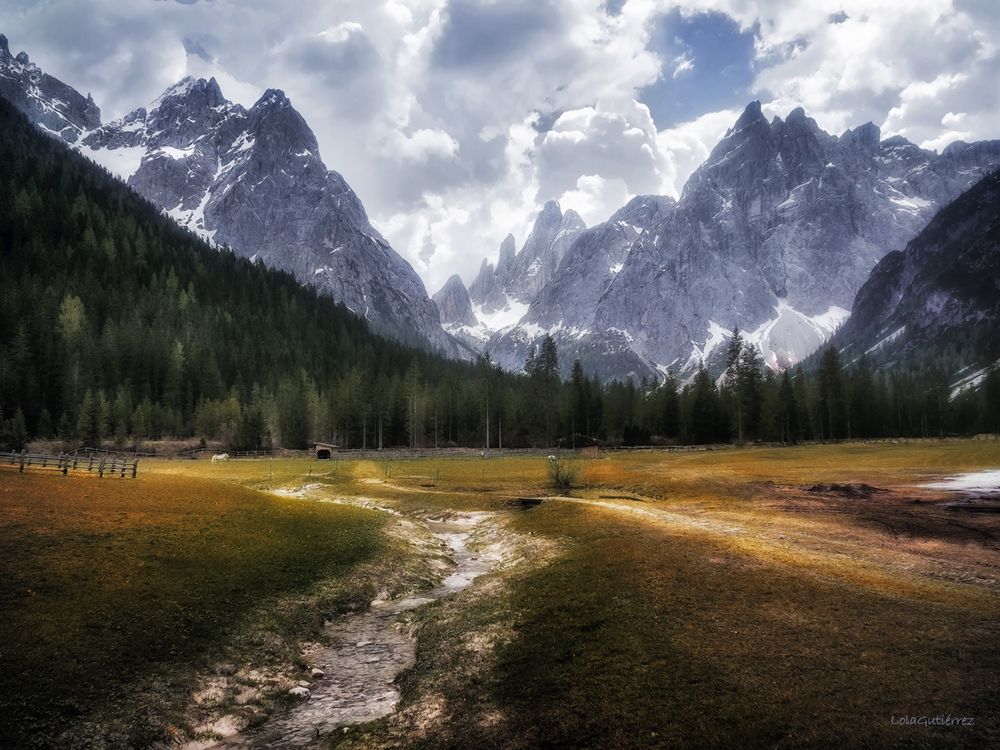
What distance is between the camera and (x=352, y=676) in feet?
61.4

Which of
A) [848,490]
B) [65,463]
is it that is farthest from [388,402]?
[848,490]

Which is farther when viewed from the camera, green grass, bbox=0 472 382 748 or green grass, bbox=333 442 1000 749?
green grass, bbox=0 472 382 748

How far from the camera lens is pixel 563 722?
42.9 ft

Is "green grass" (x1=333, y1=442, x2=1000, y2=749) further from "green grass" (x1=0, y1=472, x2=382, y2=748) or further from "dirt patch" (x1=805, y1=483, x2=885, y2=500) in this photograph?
"dirt patch" (x1=805, y1=483, x2=885, y2=500)

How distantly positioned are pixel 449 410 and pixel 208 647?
136350mm

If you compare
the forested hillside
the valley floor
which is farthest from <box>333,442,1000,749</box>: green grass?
the forested hillside

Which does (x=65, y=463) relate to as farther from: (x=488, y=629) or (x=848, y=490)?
(x=848, y=490)

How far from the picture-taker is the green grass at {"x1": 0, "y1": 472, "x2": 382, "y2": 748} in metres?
14.2

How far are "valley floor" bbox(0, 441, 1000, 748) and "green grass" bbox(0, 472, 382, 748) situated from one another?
88 mm

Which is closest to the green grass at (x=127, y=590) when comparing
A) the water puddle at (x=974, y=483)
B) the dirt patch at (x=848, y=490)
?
the dirt patch at (x=848, y=490)

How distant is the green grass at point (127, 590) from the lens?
14.2 metres

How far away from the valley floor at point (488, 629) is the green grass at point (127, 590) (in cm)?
9

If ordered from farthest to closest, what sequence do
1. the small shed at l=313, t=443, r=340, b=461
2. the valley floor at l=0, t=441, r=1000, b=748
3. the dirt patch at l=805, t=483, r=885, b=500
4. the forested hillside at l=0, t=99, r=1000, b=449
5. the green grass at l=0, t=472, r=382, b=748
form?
1. the forested hillside at l=0, t=99, r=1000, b=449
2. the small shed at l=313, t=443, r=340, b=461
3. the dirt patch at l=805, t=483, r=885, b=500
4. the green grass at l=0, t=472, r=382, b=748
5. the valley floor at l=0, t=441, r=1000, b=748

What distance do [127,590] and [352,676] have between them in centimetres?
967
